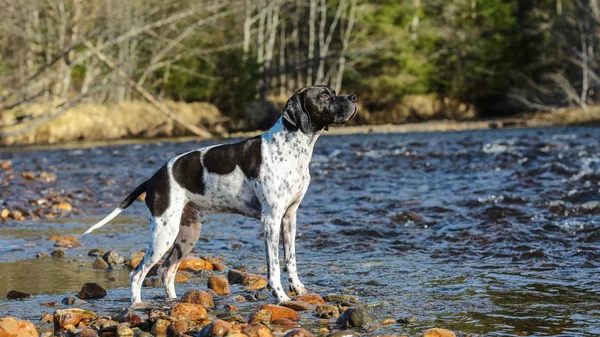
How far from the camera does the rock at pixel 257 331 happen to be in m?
4.61

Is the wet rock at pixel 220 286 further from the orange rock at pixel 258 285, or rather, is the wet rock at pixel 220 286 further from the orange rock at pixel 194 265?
the orange rock at pixel 194 265

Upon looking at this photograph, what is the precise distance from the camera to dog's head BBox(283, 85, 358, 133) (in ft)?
20.1

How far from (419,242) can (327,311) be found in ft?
11.2

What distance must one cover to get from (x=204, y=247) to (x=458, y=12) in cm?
5430

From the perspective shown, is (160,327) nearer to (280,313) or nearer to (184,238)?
(280,313)

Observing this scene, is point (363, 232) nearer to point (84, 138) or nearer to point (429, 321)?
point (429, 321)

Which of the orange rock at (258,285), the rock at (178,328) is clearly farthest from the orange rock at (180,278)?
the rock at (178,328)

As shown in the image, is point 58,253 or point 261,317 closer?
point 261,317

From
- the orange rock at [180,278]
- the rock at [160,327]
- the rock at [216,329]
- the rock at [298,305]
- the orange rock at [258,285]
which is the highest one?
the rock at [216,329]

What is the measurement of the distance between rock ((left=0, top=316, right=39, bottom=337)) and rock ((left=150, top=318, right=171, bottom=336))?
70cm

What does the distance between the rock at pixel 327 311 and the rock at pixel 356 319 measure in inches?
10.7

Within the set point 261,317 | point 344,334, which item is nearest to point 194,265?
point 261,317

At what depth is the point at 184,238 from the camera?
6363mm

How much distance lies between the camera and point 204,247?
8.75m
